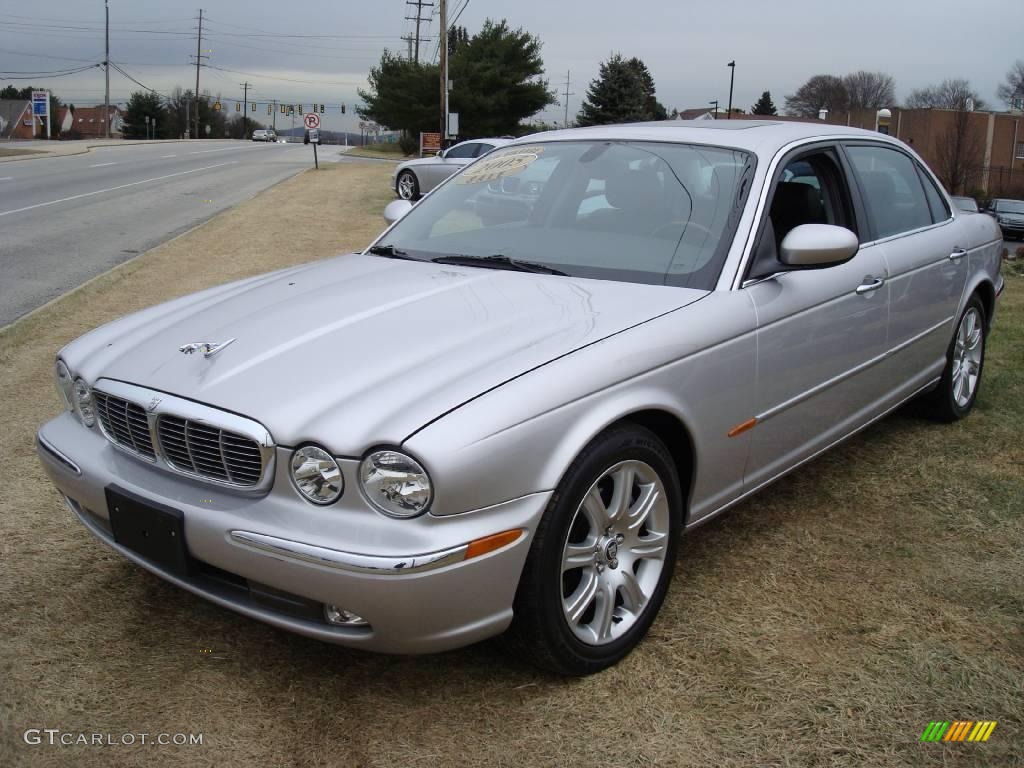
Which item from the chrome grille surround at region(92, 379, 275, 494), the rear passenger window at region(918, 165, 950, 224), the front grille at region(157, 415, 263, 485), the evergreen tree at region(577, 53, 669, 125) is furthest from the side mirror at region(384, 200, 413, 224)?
the evergreen tree at region(577, 53, 669, 125)

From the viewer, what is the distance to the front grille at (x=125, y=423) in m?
2.74

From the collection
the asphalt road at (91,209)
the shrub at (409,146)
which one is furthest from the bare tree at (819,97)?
the asphalt road at (91,209)

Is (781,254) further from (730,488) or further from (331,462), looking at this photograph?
(331,462)

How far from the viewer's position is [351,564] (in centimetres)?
230

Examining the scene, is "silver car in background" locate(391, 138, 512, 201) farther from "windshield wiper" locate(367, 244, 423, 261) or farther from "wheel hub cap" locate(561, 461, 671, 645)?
"wheel hub cap" locate(561, 461, 671, 645)

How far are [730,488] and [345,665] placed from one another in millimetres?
1400

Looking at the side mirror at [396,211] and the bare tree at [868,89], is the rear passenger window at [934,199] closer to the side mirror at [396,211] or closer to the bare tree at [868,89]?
the side mirror at [396,211]

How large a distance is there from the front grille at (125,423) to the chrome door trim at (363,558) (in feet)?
1.99

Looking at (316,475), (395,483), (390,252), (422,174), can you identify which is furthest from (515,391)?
(422,174)

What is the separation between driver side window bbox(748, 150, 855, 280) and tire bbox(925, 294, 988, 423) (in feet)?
4.43

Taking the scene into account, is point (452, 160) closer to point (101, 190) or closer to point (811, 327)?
point (101, 190)

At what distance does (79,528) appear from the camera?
12.4ft

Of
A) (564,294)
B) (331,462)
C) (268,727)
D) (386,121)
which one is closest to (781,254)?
(564,294)

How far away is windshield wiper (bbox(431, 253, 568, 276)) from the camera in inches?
135
